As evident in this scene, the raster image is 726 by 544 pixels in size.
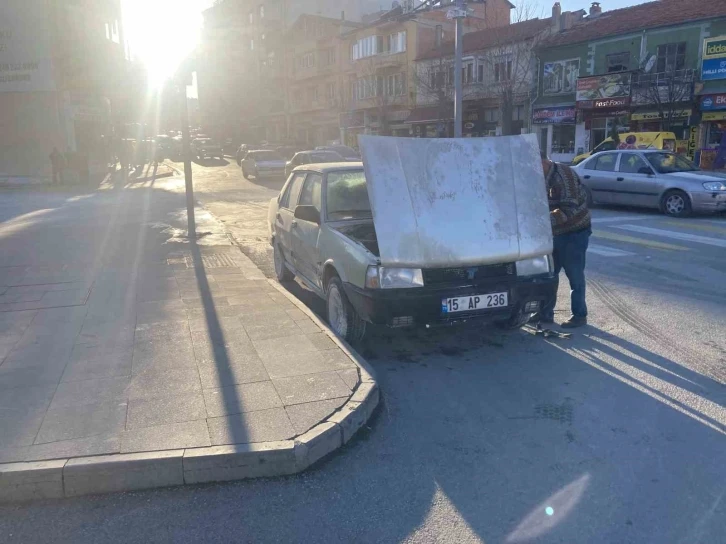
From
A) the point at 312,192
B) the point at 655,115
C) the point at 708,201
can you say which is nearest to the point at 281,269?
the point at 312,192

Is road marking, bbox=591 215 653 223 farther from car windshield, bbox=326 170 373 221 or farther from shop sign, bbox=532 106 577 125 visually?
shop sign, bbox=532 106 577 125

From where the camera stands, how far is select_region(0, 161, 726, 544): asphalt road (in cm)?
300

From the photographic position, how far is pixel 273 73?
65.8 metres

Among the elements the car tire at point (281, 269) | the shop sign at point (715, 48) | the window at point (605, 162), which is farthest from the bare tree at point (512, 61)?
the car tire at point (281, 269)

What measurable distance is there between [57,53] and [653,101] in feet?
98.7

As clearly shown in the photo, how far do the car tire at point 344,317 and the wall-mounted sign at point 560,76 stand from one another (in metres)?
31.4

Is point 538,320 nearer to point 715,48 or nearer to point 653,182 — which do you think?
point 653,182

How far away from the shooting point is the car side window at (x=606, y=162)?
1458 centimetres

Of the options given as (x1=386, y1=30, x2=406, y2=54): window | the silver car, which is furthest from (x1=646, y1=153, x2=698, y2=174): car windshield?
(x1=386, y1=30, x2=406, y2=54): window

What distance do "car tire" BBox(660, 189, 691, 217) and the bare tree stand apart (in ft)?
72.6

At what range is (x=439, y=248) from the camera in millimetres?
5070

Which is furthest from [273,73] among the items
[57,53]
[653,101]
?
[653,101]

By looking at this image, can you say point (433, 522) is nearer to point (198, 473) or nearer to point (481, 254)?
point (198, 473)

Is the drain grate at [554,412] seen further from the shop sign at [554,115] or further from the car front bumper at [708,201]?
the shop sign at [554,115]
